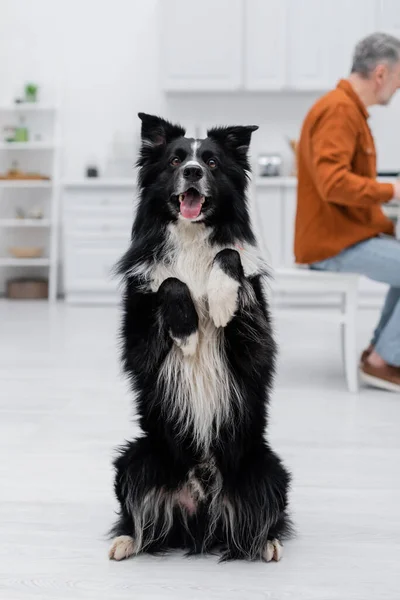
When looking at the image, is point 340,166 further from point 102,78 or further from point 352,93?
point 102,78

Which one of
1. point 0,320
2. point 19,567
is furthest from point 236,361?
point 0,320

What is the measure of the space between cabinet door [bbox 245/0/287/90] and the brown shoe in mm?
3598

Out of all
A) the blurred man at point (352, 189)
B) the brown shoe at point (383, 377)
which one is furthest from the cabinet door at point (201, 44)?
the brown shoe at point (383, 377)

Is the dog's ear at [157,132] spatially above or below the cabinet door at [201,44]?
below

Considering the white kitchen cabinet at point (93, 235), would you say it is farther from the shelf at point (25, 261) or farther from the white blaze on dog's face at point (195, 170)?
the white blaze on dog's face at point (195, 170)

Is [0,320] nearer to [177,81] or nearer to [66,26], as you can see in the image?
[177,81]

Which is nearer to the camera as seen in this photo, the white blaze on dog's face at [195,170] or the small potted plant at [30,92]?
the white blaze on dog's face at [195,170]

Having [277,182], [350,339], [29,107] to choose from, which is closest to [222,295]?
[350,339]

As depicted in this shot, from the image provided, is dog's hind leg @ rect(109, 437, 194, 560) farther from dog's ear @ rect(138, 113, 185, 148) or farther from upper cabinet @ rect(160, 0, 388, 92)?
upper cabinet @ rect(160, 0, 388, 92)

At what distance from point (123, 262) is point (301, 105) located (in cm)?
555

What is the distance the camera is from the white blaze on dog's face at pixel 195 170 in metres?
1.66

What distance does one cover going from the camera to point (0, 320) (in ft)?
18.1

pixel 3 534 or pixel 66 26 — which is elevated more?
pixel 66 26

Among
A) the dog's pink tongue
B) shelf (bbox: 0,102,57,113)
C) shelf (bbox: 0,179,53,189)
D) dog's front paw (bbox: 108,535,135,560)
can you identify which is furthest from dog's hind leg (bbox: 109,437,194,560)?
shelf (bbox: 0,102,57,113)
